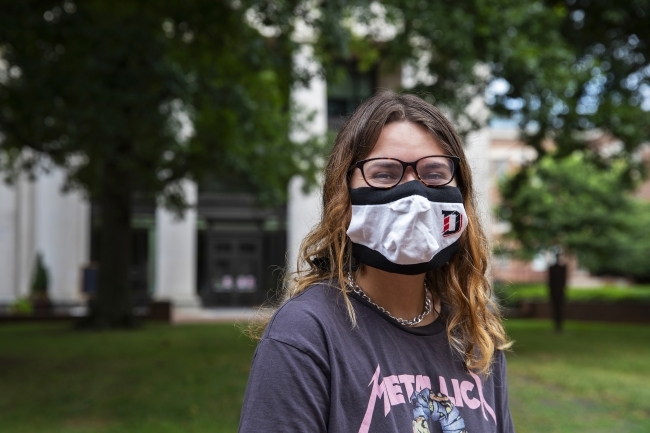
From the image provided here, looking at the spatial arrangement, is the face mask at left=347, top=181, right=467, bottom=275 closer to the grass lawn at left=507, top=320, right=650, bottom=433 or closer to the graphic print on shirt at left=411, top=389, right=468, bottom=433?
the graphic print on shirt at left=411, top=389, right=468, bottom=433

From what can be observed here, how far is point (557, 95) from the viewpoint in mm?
12203

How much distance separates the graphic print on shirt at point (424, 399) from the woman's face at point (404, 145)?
49 centimetres

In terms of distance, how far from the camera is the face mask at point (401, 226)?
6.23 feet

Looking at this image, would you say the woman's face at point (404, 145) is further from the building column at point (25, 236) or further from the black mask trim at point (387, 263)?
the building column at point (25, 236)

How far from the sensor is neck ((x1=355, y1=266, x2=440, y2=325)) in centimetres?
197

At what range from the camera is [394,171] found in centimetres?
194

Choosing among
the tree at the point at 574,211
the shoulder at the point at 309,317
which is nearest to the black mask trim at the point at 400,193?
the shoulder at the point at 309,317

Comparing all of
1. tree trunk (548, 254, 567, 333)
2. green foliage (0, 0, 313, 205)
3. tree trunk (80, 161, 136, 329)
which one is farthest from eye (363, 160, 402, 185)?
tree trunk (80, 161, 136, 329)

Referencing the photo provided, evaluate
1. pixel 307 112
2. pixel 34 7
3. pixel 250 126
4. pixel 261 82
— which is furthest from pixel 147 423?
pixel 307 112

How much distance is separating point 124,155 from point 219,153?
Answer: 250cm

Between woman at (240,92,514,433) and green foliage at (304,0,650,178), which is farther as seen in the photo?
green foliage at (304,0,650,178)

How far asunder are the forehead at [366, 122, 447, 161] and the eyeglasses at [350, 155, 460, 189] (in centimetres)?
2

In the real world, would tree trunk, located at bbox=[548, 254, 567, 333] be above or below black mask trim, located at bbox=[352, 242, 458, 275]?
below

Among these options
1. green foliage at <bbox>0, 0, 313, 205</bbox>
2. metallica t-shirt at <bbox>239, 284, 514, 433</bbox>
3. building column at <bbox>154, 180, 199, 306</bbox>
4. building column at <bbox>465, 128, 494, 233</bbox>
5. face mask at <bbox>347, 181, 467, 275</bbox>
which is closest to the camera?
metallica t-shirt at <bbox>239, 284, 514, 433</bbox>
